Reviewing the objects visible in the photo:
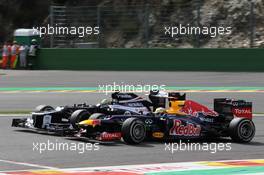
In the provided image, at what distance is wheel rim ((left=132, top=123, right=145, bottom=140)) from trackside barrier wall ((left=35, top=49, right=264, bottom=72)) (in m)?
20.7

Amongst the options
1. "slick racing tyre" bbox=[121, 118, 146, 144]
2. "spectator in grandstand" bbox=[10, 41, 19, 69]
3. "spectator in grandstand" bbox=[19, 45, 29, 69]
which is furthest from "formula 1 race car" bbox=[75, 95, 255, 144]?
"spectator in grandstand" bbox=[10, 41, 19, 69]

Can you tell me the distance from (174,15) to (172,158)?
2627 cm

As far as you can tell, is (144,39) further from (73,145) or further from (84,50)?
(73,145)

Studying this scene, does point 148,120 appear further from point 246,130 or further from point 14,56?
point 14,56

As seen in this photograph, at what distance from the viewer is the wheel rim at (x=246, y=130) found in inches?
481

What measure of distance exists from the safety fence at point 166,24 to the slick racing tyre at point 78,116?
859 inches

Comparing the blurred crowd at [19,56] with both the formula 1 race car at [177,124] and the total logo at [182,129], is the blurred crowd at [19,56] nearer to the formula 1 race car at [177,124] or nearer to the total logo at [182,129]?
the formula 1 race car at [177,124]

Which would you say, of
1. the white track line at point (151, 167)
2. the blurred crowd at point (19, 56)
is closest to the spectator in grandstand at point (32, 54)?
the blurred crowd at point (19, 56)

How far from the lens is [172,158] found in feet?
34.2

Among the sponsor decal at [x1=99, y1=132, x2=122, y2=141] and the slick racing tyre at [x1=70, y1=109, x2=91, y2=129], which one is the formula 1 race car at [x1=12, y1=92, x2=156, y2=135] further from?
the sponsor decal at [x1=99, y1=132, x2=122, y2=141]

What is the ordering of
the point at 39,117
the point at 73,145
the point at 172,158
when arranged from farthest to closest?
the point at 39,117 → the point at 73,145 → the point at 172,158

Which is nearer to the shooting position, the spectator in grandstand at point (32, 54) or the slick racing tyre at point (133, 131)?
the slick racing tyre at point (133, 131)

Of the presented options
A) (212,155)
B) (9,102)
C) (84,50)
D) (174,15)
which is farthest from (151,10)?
(212,155)

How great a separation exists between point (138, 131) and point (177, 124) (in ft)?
2.48
